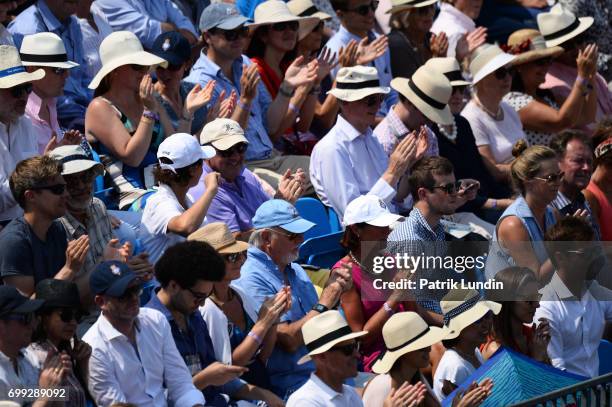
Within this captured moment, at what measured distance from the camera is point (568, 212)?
10.1m

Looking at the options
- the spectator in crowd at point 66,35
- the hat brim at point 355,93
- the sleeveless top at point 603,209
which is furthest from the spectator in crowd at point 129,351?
the sleeveless top at point 603,209

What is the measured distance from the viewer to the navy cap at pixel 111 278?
7055 mm

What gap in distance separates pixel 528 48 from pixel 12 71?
4.71m

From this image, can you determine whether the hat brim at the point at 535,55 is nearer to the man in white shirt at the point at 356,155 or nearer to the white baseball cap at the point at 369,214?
the man in white shirt at the point at 356,155

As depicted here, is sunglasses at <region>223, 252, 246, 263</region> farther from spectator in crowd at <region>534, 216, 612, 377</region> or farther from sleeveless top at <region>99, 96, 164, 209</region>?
spectator in crowd at <region>534, 216, 612, 377</region>

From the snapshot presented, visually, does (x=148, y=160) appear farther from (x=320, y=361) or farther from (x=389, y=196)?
(x=320, y=361)

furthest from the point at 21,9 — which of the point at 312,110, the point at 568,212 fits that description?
the point at 568,212

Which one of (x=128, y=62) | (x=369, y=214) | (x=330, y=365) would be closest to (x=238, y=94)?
(x=128, y=62)

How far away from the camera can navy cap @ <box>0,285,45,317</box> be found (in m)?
6.63

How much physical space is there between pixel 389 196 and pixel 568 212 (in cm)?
123

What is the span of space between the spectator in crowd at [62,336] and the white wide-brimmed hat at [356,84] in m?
3.52

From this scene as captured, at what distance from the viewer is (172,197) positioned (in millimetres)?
8695

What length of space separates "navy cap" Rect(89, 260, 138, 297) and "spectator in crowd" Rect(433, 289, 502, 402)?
1706mm

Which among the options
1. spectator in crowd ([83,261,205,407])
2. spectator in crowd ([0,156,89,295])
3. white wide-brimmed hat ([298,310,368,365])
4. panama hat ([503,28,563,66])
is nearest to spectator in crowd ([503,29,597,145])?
panama hat ([503,28,563,66])
